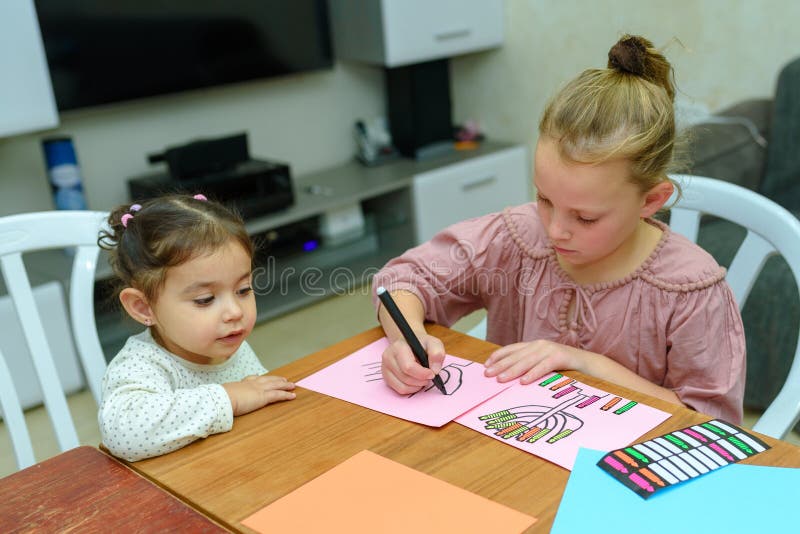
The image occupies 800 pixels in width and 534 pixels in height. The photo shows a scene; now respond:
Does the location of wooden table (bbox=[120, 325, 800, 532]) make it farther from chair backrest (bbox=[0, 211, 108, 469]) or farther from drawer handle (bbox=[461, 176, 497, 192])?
drawer handle (bbox=[461, 176, 497, 192])

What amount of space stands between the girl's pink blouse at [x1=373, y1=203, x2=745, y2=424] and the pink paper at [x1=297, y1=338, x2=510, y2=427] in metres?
0.20

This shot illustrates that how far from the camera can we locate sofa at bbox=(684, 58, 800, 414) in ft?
6.12

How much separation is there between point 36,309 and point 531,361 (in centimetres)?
80

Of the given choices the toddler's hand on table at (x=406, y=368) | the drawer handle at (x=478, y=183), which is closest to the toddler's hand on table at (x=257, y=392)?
the toddler's hand on table at (x=406, y=368)

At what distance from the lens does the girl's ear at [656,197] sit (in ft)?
3.47

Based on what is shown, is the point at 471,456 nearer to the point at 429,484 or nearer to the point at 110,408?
the point at 429,484

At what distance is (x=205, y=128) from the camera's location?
10.1 ft

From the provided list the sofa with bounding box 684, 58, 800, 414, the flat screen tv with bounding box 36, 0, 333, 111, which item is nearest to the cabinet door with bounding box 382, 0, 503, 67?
the flat screen tv with bounding box 36, 0, 333, 111

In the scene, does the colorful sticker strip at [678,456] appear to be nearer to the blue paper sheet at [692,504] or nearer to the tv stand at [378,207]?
the blue paper sheet at [692,504]

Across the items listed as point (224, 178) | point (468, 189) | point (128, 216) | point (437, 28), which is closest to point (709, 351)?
point (128, 216)

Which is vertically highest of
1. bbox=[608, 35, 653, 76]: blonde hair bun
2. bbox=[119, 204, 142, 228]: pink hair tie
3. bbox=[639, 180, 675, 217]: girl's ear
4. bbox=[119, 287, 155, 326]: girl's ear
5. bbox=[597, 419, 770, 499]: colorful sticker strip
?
bbox=[608, 35, 653, 76]: blonde hair bun

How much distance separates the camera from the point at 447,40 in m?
3.27

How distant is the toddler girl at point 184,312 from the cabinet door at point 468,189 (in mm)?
2099

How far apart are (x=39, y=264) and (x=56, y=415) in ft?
4.95
